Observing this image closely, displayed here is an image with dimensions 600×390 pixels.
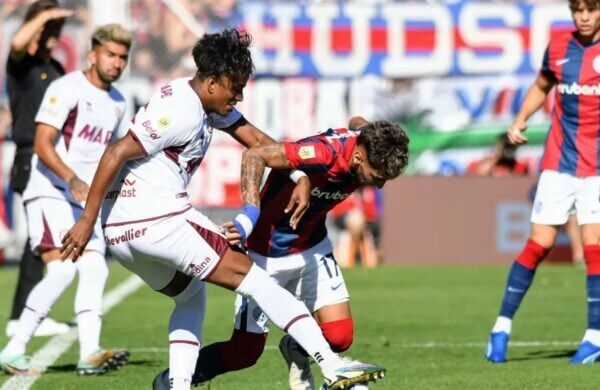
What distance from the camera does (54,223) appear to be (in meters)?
9.41

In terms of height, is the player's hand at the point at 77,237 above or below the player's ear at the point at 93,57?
below

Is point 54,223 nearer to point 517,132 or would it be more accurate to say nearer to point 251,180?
point 251,180

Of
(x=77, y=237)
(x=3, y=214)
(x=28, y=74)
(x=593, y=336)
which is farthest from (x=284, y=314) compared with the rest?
(x=3, y=214)

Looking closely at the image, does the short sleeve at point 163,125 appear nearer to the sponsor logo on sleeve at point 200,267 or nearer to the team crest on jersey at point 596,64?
the sponsor logo on sleeve at point 200,267

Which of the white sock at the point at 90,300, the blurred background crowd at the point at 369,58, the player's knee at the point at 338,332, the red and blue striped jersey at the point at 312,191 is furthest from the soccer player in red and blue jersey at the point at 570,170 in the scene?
the blurred background crowd at the point at 369,58

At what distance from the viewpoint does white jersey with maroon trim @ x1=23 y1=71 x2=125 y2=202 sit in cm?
931

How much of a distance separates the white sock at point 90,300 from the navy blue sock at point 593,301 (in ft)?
10.5

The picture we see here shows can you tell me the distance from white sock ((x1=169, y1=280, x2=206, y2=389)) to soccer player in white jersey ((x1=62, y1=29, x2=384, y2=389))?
0.42 metres

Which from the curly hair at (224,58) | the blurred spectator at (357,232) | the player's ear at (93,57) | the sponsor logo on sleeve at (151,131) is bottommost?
the blurred spectator at (357,232)

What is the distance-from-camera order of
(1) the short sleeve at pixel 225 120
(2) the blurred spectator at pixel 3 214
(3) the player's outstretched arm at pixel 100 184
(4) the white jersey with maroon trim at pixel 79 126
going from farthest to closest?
(2) the blurred spectator at pixel 3 214
(4) the white jersey with maroon trim at pixel 79 126
(1) the short sleeve at pixel 225 120
(3) the player's outstretched arm at pixel 100 184

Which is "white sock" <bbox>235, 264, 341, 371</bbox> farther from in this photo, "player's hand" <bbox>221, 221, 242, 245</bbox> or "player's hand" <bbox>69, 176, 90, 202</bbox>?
"player's hand" <bbox>69, 176, 90, 202</bbox>

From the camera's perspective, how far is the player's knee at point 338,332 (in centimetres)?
752

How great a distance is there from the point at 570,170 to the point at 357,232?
10144 millimetres

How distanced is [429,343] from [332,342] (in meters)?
3.11
